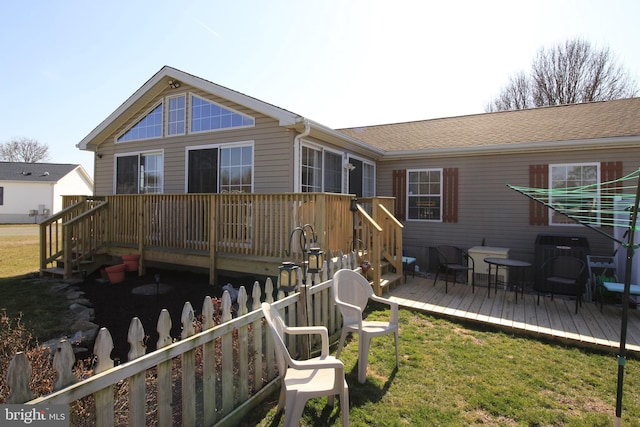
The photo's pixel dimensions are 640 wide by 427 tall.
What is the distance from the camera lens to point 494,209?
343 inches

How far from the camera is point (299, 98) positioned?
12.6 meters

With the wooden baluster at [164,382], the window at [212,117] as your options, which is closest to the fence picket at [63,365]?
the wooden baluster at [164,382]

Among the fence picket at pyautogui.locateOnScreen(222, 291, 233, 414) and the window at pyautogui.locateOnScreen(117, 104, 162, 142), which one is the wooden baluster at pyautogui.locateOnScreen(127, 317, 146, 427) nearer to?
the fence picket at pyautogui.locateOnScreen(222, 291, 233, 414)

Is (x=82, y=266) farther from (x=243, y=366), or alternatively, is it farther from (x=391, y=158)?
(x=391, y=158)

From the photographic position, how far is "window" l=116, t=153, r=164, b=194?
877cm

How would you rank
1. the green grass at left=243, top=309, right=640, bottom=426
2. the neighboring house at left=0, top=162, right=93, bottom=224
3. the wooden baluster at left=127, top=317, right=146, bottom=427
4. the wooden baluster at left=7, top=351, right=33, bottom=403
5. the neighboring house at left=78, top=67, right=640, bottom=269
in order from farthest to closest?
the neighboring house at left=0, top=162, right=93, bottom=224 → the neighboring house at left=78, top=67, right=640, bottom=269 → the green grass at left=243, top=309, right=640, bottom=426 → the wooden baluster at left=127, top=317, right=146, bottom=427 → the wooden baluster at left=7, top=351, right=33, bottom=403

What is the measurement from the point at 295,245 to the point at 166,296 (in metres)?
2.41

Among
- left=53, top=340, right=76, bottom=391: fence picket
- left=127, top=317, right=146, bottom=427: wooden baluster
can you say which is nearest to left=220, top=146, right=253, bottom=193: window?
left=127, top=317, right=146, bottom=427: wooden baluster

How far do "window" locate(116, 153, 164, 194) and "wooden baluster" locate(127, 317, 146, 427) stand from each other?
7.63 m

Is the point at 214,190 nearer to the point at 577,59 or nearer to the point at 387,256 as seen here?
the point at 387,256

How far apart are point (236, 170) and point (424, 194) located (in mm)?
5206

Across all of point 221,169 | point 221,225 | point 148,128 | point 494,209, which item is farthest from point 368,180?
point 148,128

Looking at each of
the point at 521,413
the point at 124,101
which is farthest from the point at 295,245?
the point at 124,101

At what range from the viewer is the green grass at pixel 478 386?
8.38 feet
